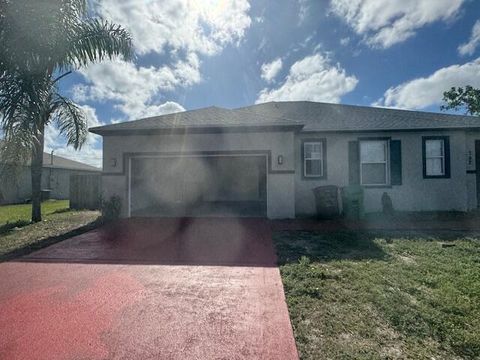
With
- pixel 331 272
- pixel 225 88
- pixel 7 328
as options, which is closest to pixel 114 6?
pixel 225 88

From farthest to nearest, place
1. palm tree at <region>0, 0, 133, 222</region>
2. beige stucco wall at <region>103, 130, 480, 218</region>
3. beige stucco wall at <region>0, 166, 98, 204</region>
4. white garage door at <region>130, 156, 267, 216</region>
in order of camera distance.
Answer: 1. beige stucco wall at <region>0, 166, 98, 204</region>
2. white garage door at <region>130, 156, 267, 216</region>
3. beige stucco wall at <region>103, 130, 480, 218</region>
4. palm tree at <region>0, 0, 133, 222</region>

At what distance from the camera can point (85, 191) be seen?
1270 cm

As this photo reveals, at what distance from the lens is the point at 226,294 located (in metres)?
3.72

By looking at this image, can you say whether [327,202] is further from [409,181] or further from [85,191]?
[85,191]

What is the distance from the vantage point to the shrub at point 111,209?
9242 mm

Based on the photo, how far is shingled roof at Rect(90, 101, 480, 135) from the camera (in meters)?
9.15

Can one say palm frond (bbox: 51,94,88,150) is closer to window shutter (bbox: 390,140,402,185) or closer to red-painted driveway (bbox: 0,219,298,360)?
red-painted driveway (bbox: 0,219,298,360)

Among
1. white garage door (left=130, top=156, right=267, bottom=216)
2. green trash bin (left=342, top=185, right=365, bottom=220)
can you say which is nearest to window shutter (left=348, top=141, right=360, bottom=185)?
green trash bin (left=342, top=185, right=365, bottom=220)

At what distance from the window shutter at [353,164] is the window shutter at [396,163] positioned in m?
1.26

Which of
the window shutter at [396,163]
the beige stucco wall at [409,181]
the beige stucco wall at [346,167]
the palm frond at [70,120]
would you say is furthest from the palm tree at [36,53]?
the window shutter at [396,163]

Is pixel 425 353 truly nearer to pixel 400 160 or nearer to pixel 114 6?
pixel 400 160

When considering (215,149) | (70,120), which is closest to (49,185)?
(70,120)

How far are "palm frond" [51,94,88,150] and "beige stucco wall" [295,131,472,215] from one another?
26.0 feet

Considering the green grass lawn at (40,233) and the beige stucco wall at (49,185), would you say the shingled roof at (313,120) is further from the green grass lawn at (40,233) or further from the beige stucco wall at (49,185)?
the beige stucco wall at (49,185)
